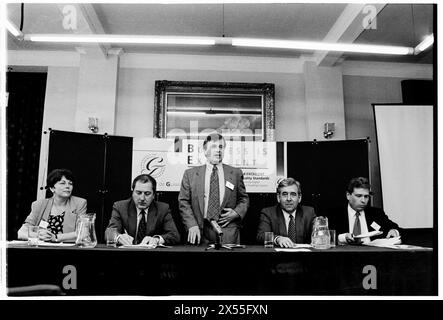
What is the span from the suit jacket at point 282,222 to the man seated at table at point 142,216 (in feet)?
1.98

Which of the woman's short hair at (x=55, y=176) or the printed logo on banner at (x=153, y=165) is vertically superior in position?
the printed logo on banner at (x=153, y=165)

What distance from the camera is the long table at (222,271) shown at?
2.73 ft

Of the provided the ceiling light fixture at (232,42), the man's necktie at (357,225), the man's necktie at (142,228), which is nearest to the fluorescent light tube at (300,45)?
the ceiling light fixture at (232,42)

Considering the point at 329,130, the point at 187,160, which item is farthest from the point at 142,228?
the point at 329,130

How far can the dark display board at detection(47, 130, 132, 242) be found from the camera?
140 inches

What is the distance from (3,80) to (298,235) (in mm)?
1915

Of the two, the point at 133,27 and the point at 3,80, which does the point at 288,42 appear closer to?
the point at 133,27

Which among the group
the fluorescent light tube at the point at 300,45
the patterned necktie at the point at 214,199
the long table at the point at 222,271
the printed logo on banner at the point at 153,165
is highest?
the fluorescent light tube at the point at 300,45

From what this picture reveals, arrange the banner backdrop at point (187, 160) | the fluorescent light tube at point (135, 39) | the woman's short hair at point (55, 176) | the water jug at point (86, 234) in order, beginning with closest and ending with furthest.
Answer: the water jug at point (86, 234)
the woman's short hair at point (55, 176)
the fluorescent light tube at point (135, 39)
the banner backdrop at point (187, 160)

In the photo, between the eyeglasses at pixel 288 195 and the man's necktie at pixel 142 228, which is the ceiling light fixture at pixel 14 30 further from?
the eyeglasses at pixel 288 195

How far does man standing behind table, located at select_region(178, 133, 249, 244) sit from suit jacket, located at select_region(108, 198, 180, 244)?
0.20 meters

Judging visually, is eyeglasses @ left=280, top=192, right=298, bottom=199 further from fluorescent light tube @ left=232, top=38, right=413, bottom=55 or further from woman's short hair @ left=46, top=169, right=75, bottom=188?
woman's short hair @ left=46, top=169, right=75, bottom=188
